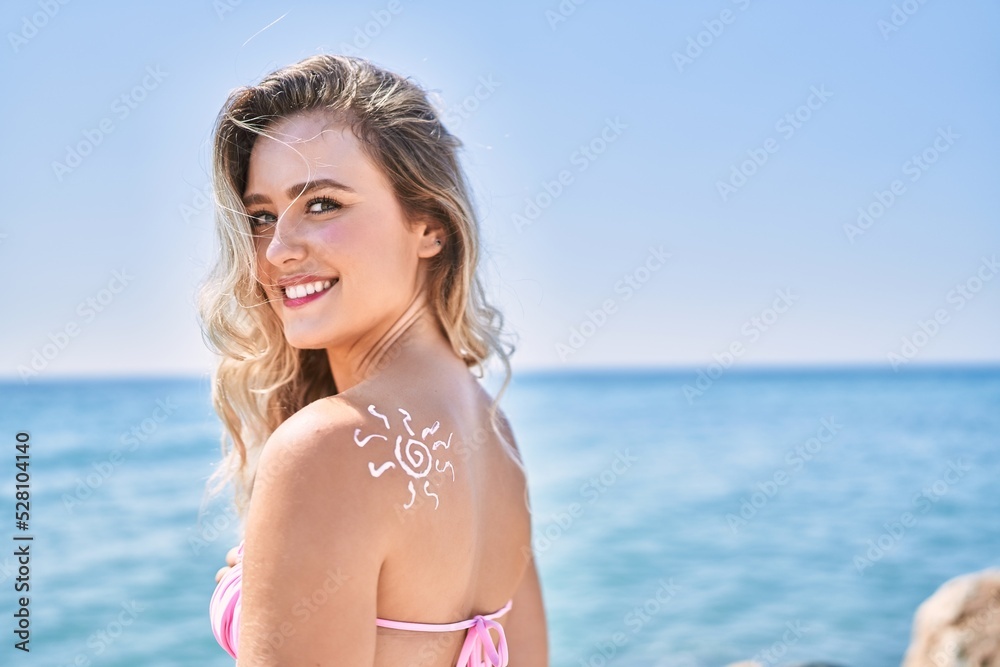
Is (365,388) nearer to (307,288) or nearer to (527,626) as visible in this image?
(307,288)

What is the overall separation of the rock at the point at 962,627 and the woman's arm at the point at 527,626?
2.75 meters

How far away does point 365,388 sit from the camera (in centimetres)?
167

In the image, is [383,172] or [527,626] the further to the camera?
[527,626]

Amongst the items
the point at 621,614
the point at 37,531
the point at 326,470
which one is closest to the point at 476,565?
the point at 326,470

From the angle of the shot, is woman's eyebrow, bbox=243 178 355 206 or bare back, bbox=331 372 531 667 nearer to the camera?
bare back, bbox=331 372 531 667

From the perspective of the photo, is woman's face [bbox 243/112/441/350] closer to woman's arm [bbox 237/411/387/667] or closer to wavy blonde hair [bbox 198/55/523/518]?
wavy blonde hair [bbox 198/55/523/518]

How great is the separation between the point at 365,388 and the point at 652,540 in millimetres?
11713

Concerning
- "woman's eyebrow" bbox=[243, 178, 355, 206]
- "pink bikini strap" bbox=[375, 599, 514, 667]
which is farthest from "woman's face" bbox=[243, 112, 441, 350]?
"pink bikini strap" bbox=[375, 599, 514, 667]

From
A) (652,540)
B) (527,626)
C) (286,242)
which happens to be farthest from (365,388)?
(652,540)

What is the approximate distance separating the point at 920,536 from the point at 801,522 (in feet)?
6.50

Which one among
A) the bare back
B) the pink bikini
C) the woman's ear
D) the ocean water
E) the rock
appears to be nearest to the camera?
the bare back

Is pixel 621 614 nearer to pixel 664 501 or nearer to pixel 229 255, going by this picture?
pixel 664 501

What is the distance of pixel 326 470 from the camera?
1492 mm

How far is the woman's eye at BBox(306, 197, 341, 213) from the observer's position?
5.99 feet
